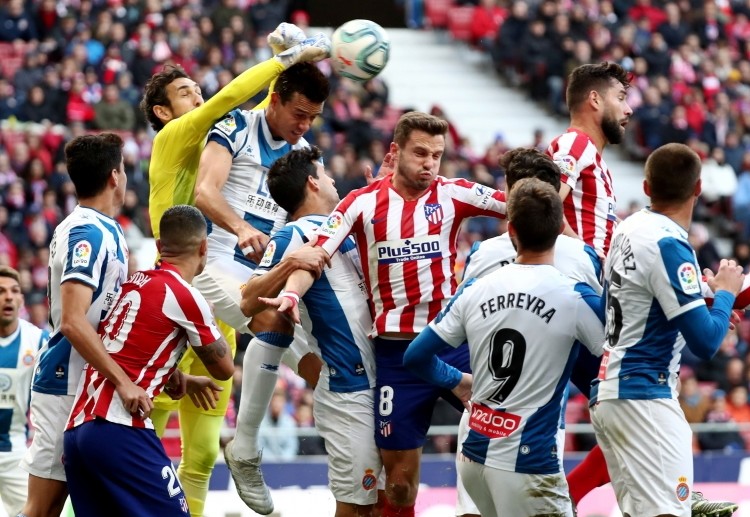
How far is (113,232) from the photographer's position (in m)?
7.88

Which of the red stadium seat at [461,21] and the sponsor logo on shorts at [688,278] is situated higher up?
the red stadium seat at [461,21]

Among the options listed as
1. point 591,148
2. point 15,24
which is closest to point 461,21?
point 15,24

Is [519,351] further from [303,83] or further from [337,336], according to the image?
[303,83]

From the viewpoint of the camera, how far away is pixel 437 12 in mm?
29250

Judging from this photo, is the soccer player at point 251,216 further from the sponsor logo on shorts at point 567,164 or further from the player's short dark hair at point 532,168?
the player's short dark hair at point 532,168

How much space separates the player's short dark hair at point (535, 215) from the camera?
6.80 m

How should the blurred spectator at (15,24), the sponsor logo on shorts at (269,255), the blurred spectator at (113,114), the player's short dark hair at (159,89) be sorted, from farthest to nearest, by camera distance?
the blurred spectator at (15,24)
the blurred spectator at (113,114)
the player's short dark hair at (159,89)
the sponsor logo on shorts at (269,255)

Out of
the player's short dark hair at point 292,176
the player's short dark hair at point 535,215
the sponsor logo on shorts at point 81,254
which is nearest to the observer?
the player's short dark hair at point 535,215

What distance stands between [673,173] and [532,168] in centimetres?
95

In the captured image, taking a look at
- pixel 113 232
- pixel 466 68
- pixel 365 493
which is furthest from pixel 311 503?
pixel 466 68

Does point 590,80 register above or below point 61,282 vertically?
above

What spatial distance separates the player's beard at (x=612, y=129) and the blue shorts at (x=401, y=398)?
183 cm

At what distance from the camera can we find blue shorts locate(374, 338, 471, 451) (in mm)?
8242

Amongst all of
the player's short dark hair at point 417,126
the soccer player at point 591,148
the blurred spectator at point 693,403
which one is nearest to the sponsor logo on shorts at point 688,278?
the soccer player at point 591,148
